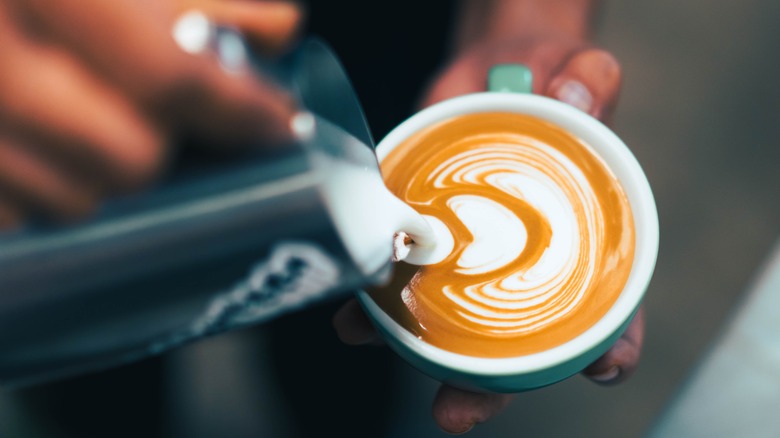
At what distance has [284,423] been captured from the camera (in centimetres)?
100

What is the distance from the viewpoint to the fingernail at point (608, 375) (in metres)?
0.58

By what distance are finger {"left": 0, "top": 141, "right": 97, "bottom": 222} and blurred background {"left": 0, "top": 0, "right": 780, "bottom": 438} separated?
64cm

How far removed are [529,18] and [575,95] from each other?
9.1 inches

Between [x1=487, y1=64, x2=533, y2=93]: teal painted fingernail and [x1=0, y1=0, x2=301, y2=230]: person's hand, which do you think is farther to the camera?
[x1=487, y1=64, x2=533, y2=93]: teal painted fingernail

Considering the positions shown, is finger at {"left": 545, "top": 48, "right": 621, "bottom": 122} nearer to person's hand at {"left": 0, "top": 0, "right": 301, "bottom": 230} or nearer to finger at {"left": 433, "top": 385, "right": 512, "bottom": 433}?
finger at {"left": 433, "top": 385, "right": 512, "bottom": 433}

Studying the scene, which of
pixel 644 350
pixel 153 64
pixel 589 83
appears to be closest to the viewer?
pixel 153 64

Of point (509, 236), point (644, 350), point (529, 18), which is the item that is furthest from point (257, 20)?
point (644, 350)

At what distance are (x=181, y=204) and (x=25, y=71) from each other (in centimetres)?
8

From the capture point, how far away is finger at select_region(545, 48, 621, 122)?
628mm

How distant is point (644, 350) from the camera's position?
994mm

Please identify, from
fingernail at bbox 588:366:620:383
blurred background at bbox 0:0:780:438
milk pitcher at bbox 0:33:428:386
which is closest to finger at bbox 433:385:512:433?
fingernail at bbox 588:366:620:383

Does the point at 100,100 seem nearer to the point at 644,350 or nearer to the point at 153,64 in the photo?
the point at 153,64

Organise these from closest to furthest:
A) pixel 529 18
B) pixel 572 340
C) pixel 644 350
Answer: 1. pixel 572 340
2. pixel 529 18
3. pixel 644 350

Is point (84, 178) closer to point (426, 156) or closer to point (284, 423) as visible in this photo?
point (426, 156)
